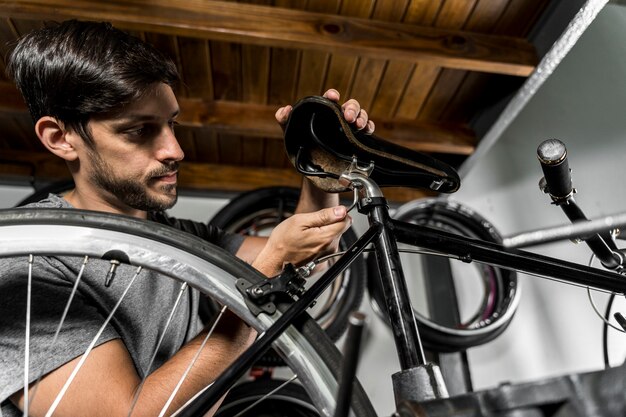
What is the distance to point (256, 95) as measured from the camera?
82.3 inches

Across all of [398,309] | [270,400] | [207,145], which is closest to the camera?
[398,309]

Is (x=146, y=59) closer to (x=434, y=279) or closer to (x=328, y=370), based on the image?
(x=328, y=370)

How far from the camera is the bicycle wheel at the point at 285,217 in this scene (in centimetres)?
188

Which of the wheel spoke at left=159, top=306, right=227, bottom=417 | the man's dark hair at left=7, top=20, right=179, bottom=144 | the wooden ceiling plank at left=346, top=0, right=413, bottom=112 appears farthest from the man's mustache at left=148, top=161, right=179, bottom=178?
the wooden ceiling plank at left=346, top=0, right=413, bottom=112

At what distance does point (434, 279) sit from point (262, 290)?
70.6 inches

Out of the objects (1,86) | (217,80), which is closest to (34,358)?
(217,80)

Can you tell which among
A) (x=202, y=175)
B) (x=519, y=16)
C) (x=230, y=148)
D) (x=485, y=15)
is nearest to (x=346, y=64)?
(x=485, y=15)

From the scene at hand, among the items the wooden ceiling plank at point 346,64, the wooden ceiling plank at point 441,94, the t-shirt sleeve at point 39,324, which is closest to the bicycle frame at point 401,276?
the t-shirt sleeve at point 39,324

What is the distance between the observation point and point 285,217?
2.07m

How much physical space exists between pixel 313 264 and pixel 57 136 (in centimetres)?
65

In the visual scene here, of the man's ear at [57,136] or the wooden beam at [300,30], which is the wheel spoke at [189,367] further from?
the wooden beam at [300,30]

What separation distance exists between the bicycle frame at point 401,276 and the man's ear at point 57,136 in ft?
1.88

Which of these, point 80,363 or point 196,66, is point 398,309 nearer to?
point 80,363

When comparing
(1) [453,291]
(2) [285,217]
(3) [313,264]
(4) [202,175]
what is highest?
(4) [202,175]
